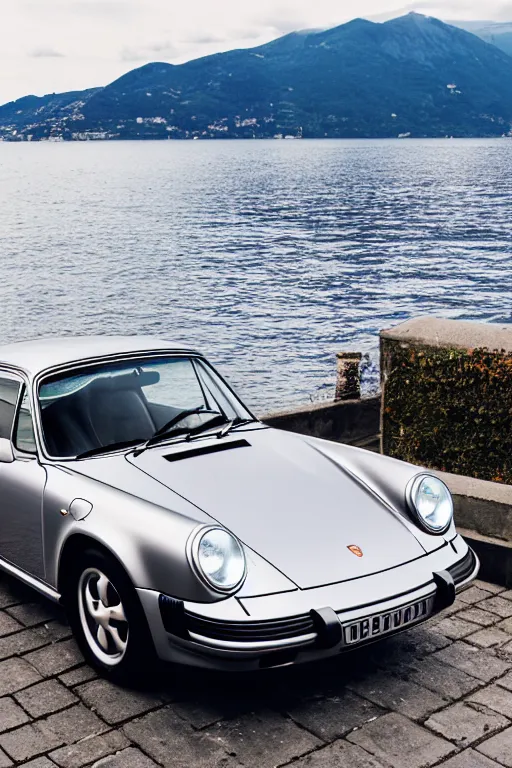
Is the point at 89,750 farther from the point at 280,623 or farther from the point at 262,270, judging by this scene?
the point at 262,270

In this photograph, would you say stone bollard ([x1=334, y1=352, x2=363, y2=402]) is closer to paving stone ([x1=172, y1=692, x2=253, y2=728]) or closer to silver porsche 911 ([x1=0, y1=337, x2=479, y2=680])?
silver porsche 911 ([x1=0, y1=337, x2=479, y2=680])

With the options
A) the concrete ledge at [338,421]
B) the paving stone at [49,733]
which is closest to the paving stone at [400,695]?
the paving stone at [49,733]

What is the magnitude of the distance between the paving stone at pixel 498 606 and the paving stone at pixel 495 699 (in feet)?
3.08

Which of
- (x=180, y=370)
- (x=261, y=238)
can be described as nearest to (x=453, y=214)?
(x=261, y=238)

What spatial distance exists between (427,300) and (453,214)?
30144 mm

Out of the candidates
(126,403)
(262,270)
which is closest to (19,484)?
(126,403)

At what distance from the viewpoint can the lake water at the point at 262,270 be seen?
80.8 feet

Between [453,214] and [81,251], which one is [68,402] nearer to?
[81,251]

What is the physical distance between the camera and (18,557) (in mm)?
5047

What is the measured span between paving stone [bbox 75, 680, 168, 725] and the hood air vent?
1.17m

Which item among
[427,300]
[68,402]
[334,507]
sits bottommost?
[427,300]

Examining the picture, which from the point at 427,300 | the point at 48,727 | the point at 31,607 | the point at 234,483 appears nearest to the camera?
the point at 48,727

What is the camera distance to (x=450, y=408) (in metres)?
7.01

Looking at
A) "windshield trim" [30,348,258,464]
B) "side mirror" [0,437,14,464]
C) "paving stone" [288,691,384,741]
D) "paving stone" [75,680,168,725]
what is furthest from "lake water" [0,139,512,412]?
"paving stone" [288,691,384,741]
